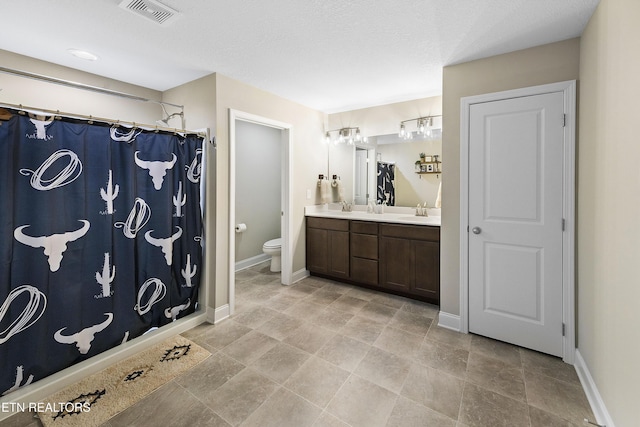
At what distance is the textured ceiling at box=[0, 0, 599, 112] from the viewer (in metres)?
1.75

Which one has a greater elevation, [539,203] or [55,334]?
[539,203]

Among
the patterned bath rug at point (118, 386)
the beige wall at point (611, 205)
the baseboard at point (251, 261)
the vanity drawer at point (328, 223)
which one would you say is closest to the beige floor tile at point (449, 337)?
the beige wall at point (611, 205)

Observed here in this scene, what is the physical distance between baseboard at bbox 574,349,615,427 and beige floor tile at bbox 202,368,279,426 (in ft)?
6.06

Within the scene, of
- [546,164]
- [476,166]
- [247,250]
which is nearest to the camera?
[546,164]

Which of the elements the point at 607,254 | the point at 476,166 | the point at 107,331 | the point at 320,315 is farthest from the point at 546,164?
the point at 107,331

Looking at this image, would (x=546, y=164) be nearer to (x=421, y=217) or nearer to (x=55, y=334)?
(x=421, y=217)

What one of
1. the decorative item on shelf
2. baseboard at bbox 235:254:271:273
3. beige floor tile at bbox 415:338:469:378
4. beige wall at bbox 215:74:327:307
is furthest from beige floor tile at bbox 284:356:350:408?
the decorative item on shelf

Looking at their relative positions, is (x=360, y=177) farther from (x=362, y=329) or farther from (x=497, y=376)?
(x=497, y=376)

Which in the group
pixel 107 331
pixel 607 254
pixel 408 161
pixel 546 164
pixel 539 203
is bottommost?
pixel 107 331

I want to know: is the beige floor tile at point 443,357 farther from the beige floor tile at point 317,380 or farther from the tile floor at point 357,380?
the beige floor tile at point 317,380

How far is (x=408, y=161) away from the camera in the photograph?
12.0 ft

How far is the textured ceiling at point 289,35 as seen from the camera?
1.75m

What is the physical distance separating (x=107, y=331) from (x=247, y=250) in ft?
8.41

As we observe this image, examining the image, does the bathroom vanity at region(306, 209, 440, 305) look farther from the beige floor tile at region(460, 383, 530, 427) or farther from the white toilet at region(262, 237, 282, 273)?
the beige floor tile at region(460, 383, 530, 427)
